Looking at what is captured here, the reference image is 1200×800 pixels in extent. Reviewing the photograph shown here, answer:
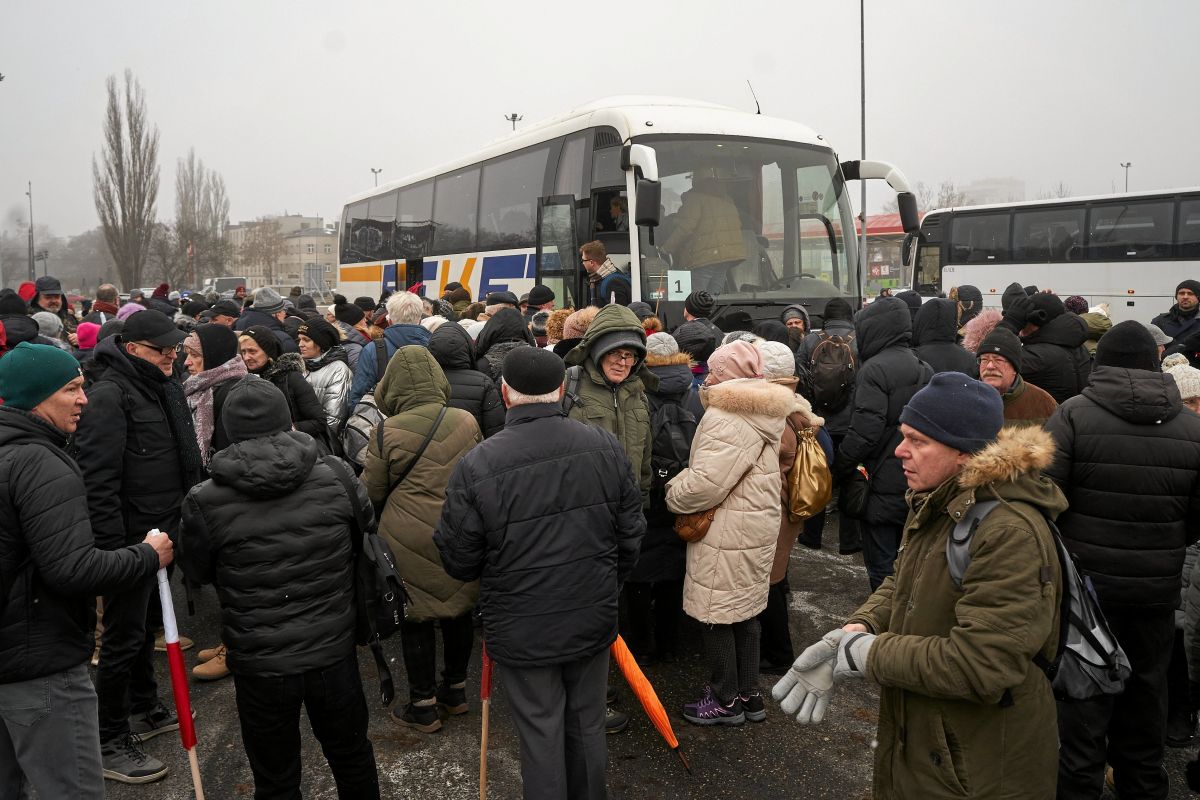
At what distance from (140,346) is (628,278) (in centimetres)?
568

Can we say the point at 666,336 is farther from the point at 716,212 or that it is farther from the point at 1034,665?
the point at 716,212

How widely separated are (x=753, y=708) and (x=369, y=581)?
2.25 metres

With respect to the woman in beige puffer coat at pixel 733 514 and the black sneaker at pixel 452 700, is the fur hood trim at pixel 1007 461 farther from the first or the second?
the black sneaker at pixel 452 700

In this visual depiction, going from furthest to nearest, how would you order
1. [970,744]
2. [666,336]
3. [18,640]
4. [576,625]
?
[666,336], [576,625], [18,640], [970,744]

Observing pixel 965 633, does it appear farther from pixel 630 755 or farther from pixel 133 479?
pixel 133 479

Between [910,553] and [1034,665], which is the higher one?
[910,553]

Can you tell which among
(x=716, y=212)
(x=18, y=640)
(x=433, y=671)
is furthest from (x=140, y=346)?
(x=716, y=212)

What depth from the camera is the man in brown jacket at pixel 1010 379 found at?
4469 mm

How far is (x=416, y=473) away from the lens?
13.3 feet

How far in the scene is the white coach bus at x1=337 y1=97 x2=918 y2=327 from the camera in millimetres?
9047

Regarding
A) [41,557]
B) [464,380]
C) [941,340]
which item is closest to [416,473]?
[464,380]

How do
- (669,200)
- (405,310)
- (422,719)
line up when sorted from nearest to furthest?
1. (422,719)
2. (405,310)
3. (669,200)

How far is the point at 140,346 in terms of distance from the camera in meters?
4.15

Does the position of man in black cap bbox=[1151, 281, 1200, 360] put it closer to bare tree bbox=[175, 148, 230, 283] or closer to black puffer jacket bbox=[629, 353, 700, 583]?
black puffer jacket bbox=[629, 353, 700, 583]
